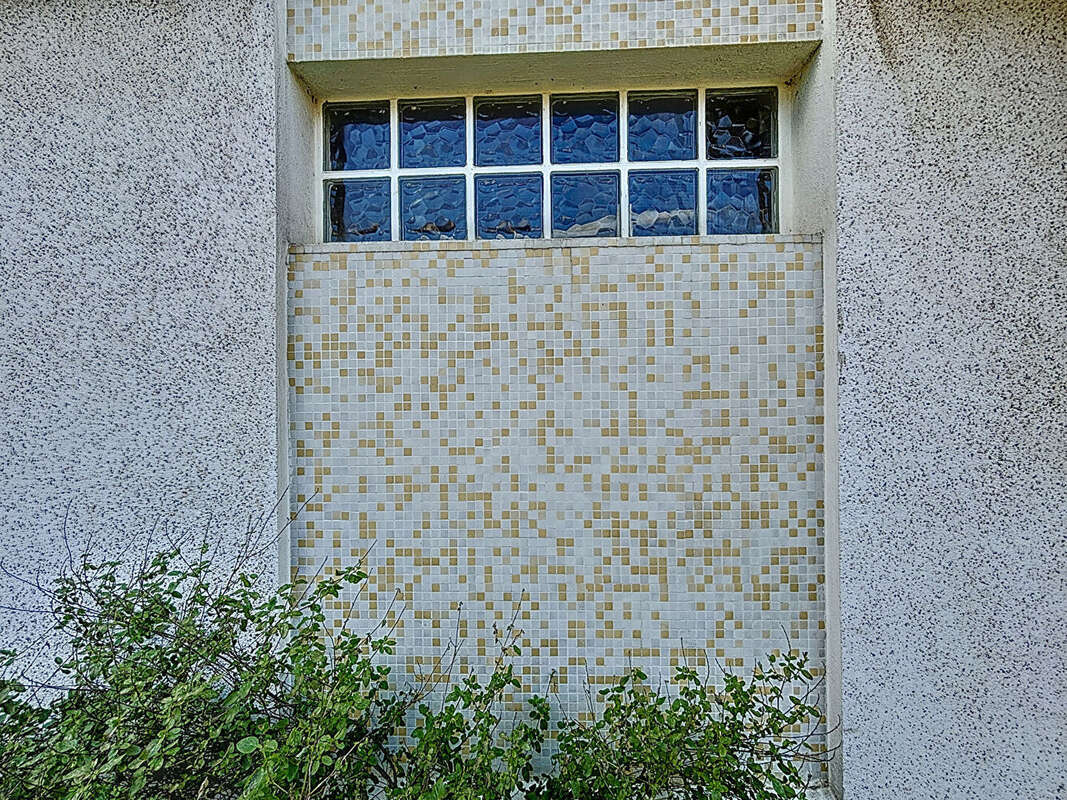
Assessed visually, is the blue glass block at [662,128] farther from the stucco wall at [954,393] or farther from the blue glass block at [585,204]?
the stucco wall at [954,393]

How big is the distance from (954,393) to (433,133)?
2214 mm

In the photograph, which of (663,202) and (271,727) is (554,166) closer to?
(663,202)

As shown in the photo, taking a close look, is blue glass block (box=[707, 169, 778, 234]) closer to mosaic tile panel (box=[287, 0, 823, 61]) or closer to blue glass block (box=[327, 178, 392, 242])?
mosaic tile panel (box=[287, 0, 823, 61])

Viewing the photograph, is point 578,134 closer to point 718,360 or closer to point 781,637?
point 718,360

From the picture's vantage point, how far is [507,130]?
2.82 metres

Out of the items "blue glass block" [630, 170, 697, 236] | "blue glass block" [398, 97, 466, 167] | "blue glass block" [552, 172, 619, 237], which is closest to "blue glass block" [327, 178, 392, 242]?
"blue glass block" [398, 97, 466, 167]

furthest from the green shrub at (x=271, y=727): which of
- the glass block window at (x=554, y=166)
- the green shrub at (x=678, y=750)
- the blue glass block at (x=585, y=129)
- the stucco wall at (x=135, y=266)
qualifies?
the blue glass block at (x=585, y=129)

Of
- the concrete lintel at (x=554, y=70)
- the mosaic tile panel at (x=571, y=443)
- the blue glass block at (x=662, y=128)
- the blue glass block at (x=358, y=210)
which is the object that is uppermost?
the concrete lintel at (x=554, y=70)

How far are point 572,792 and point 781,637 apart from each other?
96 cm

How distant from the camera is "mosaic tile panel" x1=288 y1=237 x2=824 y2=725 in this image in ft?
8.47

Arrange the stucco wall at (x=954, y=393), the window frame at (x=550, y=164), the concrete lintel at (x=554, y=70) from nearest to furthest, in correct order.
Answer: the stucco wall at (x=954, y=393)
the concrete lintel at (x=554, y=70)
the window frame at (x=550, y=164)

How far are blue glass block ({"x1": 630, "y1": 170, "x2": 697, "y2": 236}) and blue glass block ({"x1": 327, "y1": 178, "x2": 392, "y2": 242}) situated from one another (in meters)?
1.01

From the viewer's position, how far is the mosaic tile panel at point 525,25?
252 centimetres

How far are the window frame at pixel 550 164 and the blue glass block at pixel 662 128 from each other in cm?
2
